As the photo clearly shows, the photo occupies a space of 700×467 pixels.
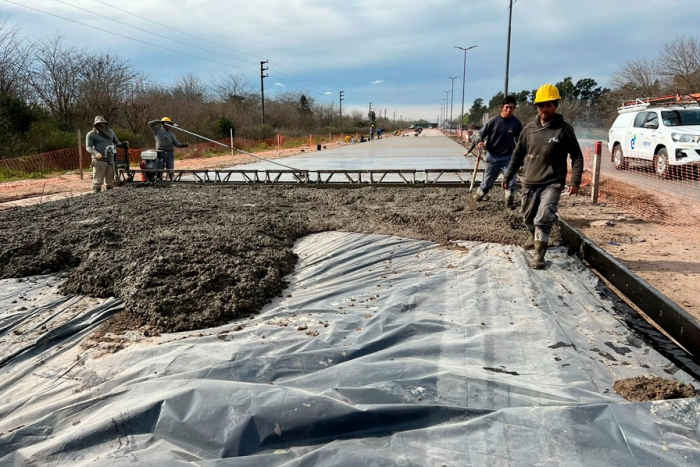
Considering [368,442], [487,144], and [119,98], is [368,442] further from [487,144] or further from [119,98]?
[119,98]

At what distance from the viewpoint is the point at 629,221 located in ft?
23.9

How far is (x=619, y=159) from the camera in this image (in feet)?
47.9

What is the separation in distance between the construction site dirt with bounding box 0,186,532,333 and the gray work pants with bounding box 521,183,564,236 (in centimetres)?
43

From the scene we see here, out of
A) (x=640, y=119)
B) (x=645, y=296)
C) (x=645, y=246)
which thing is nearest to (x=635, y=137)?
(x=640, y=119)

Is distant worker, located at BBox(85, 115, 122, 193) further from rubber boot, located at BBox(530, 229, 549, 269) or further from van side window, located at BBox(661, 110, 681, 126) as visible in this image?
van side window, located at BBox(661, 110, 681, 126)

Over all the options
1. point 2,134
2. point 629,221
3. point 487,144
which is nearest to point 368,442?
point 487,144

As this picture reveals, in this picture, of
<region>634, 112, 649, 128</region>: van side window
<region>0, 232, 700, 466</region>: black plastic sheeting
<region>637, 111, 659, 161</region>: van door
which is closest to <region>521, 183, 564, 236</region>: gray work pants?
<region>0, 232, 700, 466</region>: black plastic sheeting

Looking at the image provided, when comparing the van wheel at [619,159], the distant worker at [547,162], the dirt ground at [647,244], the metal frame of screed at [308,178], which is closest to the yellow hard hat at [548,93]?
the distant worker at [547,162]

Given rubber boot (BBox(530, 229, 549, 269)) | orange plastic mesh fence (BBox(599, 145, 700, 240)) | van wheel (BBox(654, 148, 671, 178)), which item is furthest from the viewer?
van wheel (BBox(654, 148, 671, 178))

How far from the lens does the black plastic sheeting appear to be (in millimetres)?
1894

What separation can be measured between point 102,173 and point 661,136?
13.4m

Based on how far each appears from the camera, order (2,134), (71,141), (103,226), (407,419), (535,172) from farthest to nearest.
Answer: (71,141) → (2,134) → (103,226) → (535,172) → (407,419)

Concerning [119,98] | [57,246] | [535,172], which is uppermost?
[119,98]

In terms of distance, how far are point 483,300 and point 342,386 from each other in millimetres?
1660
